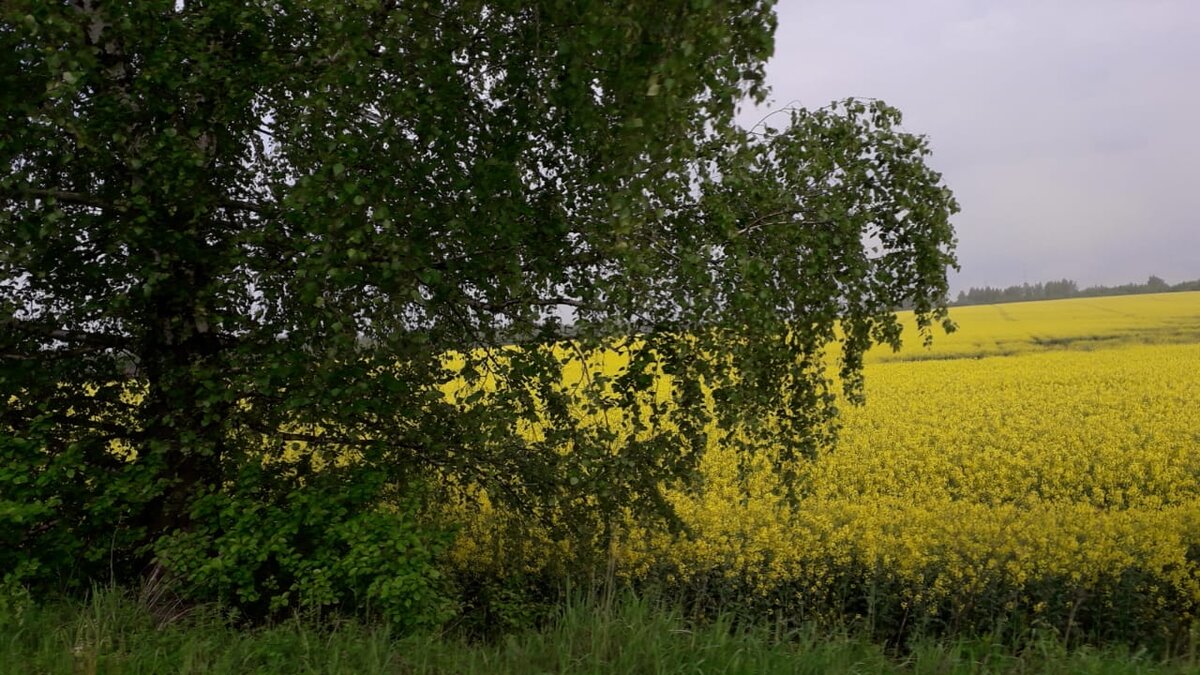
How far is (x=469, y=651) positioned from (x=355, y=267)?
2.20m

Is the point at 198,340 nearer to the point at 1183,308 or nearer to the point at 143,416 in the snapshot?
the point at 143,416

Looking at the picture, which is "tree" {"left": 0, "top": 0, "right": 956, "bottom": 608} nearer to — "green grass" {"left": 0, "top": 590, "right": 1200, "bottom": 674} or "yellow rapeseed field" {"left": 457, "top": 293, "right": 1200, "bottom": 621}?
"green grass" {"left": 0, "top": 590, "right": 1200, "bottom": 674}

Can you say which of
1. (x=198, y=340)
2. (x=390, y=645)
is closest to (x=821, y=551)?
(x=390, y=645)

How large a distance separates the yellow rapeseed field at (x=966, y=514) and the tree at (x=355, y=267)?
3.71 ft

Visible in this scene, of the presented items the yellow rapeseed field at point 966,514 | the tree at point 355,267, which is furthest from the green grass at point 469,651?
the yellow rapeseed field at point 966,514

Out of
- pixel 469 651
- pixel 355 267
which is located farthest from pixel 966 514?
pixel 355 267

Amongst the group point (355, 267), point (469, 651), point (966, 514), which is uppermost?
point (355, 267)

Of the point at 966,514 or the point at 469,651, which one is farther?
the point at 966,514

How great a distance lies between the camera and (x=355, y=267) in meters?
4.25

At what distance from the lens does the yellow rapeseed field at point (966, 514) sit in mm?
7059

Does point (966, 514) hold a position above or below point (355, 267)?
below

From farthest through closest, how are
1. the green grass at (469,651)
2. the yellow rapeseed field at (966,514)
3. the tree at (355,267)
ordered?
the yellow rapeseed field at (966,514)
the tree at (355,267)
the green grass at (469,651)

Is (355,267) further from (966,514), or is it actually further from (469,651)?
(966,514)

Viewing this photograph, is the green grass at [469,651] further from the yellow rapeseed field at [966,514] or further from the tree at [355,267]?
the yellow rapeseed field at [966,514]
